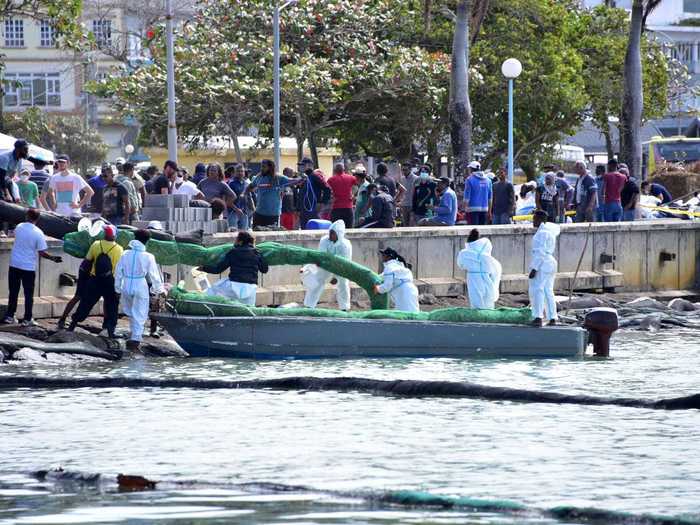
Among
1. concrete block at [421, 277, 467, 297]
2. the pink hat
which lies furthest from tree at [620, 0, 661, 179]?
the pink hat

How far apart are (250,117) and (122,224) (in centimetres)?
1798

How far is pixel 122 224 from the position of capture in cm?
2455

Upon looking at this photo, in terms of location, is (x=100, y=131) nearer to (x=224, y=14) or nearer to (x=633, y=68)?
(x=224, y=14)

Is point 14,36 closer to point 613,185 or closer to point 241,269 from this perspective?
point 613,185

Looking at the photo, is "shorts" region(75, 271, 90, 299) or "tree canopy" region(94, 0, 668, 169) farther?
"tree canopy" region(94, 0, 668, 169)

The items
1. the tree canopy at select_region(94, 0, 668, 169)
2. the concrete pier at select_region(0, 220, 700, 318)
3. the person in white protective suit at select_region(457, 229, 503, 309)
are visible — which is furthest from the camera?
the tree canopy at select_region(94, 0, 668, 169)

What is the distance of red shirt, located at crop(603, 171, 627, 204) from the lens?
3200cm

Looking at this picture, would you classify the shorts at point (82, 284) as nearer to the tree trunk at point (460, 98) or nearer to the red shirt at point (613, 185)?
the tree trunk at point (460, 98)

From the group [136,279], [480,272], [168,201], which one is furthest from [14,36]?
[136,279]

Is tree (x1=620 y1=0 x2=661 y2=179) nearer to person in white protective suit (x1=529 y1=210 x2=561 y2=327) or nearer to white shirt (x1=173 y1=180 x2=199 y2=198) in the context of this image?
white shirt (x1=173 y1=180 x2=199 y2=198)

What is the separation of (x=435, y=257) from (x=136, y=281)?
28.2 feet

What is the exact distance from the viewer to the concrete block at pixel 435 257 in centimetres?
2894

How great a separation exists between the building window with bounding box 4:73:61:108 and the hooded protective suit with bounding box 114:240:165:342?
57226 mm

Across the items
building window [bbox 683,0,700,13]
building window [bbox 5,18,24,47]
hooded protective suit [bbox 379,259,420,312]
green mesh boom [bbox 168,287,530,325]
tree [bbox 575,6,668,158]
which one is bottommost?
green mesh boom [bbox 168,287,530,325]
